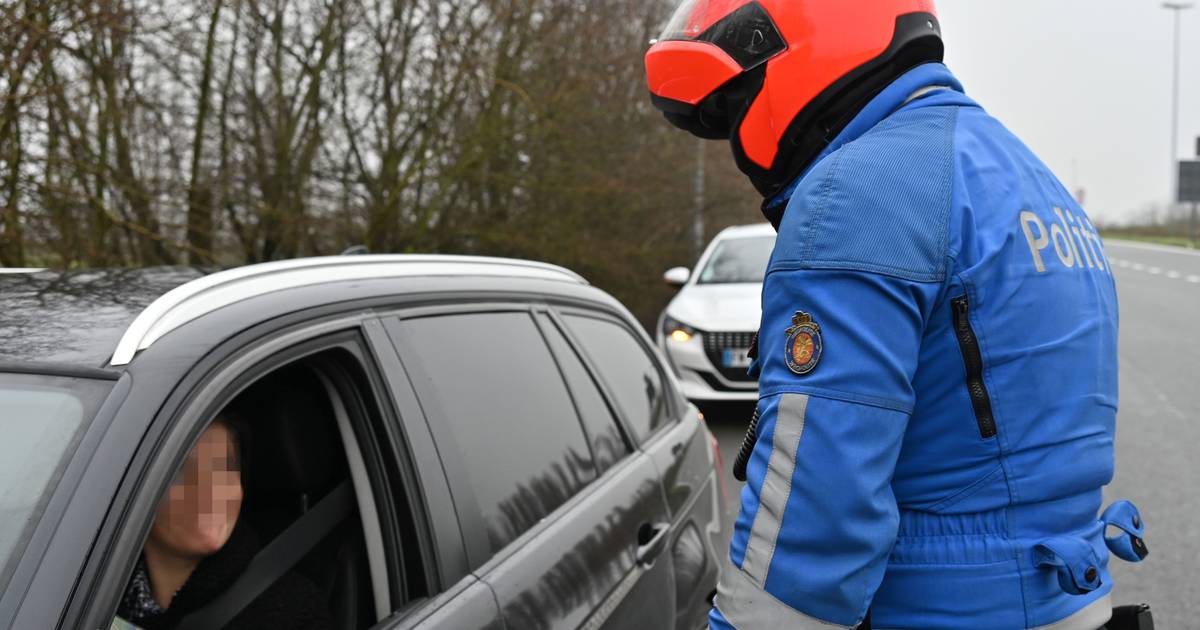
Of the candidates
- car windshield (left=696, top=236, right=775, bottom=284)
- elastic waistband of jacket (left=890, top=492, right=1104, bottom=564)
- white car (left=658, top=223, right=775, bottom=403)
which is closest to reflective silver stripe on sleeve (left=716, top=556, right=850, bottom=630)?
elastic waistband of jacket (left=890, top=492, right=1104, bottom=564)

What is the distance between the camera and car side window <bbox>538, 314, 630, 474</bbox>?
2488 millimetres

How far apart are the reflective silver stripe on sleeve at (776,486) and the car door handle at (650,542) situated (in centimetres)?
113

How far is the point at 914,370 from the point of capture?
1255mm

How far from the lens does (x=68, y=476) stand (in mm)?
1232

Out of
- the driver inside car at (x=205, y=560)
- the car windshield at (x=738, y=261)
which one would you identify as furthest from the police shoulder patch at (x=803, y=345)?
the car windshield at (x=738, y=261)

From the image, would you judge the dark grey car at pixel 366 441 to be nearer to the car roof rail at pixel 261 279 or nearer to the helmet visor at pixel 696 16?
the car roof rail at pixel 261 279

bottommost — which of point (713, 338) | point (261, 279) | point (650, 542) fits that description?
point (713, 338)

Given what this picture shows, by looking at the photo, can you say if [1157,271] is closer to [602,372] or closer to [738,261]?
[738,261]

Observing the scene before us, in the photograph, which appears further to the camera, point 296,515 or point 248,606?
point 296,515

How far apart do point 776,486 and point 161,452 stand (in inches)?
31.4

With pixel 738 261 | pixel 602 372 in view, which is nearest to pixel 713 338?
pixel 738 261

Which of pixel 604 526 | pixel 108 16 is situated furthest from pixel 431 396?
pixel 108 16

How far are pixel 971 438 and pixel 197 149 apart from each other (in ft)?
26.8

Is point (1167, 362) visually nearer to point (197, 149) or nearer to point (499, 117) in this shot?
point (499, 117)
